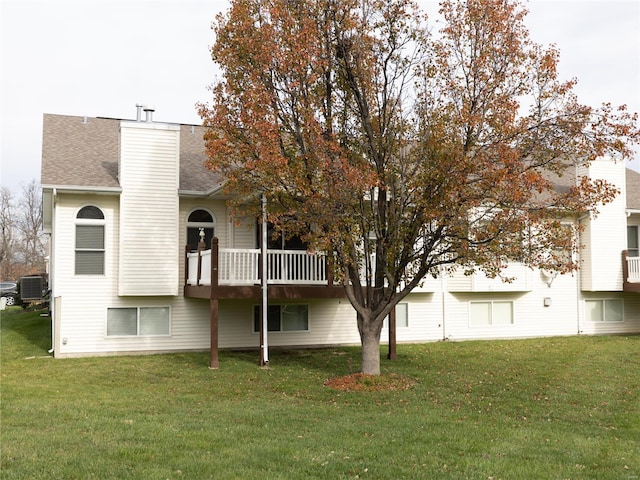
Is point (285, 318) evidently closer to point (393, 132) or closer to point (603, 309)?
point (393, 132)

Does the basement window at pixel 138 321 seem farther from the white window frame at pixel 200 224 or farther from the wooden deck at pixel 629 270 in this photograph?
the wooden deck at pixel 629 270

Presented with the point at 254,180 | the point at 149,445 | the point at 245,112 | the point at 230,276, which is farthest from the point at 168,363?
the point at 149,445

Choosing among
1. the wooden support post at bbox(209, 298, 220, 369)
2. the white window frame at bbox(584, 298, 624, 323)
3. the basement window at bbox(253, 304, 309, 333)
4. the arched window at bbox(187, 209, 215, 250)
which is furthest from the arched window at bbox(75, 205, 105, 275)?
the white window frame at bbox(584, 298, 624, 323)

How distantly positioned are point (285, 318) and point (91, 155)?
7.60 m

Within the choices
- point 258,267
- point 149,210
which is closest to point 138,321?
point 149,210

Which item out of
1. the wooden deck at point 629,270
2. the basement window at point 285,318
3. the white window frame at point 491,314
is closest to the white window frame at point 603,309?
the wooden deck at point 629,270

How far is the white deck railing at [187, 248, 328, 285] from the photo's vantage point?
54.0 ft

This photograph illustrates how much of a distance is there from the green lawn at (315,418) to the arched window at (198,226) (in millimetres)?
3377

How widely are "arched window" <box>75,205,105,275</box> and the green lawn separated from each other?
8.25 ft

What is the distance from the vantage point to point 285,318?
773 inches

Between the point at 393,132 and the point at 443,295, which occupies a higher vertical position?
the point at 393,132

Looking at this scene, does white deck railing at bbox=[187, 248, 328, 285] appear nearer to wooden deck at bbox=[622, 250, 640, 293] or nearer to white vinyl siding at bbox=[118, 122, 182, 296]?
white vinyl siding at bbox=[118, 122, 182, 296]

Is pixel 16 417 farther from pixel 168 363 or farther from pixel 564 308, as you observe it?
pixel 564 308

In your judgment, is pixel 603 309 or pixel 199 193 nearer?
pixel 199 193
